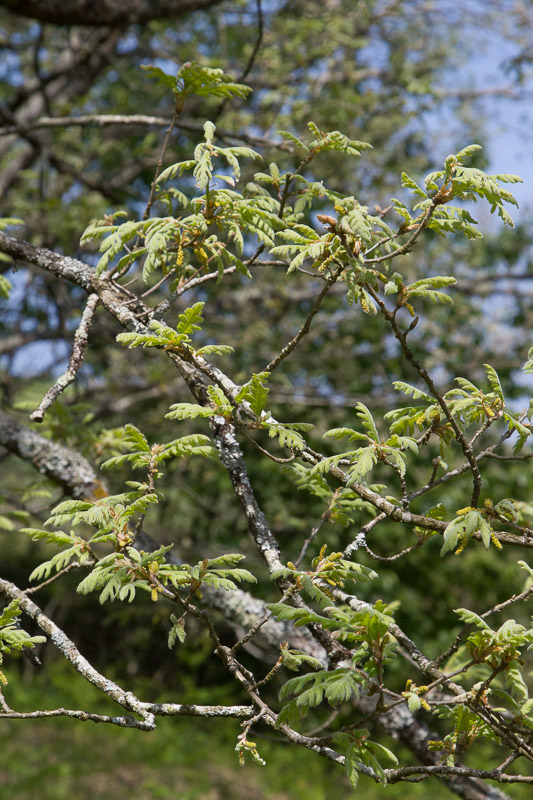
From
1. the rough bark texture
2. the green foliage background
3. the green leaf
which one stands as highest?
the green foliage background

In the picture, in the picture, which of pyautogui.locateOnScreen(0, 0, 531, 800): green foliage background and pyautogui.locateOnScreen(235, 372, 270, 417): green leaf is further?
pyautogui.locateOnScreen(0, 0, 531, 800): green foliage background

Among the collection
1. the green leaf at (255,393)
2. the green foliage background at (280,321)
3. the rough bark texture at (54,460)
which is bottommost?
the green leaf at (255,393)

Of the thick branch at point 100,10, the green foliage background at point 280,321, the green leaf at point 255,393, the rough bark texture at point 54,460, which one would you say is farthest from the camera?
the green foliage background at point 280,321

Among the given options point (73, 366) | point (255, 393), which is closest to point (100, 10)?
point (73, 366)

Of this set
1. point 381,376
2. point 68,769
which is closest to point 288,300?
point 381,376

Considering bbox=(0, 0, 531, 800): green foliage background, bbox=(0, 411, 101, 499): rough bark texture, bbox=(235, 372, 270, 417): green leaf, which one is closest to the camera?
bbox=(235, 372, 270, 417): green leaf

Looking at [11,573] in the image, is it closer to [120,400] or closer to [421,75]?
[120,400]

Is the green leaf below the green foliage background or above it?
below

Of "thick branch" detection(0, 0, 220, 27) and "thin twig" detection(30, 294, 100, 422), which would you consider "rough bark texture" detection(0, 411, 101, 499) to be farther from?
"thick branch" detection(0, 0, 220, 27)

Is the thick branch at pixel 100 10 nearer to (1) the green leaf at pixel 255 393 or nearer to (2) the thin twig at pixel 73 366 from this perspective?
(2) the thin twig at pixel 73 366

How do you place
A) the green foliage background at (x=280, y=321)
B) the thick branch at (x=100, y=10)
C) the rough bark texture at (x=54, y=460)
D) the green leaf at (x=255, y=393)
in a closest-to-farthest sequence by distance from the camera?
the green leaf at (x=255, y=393)
the rough bark texture at (x=54, y=460)
the thick branch at (x=100, y=10)
the green foliage background at (x=280, y=321)

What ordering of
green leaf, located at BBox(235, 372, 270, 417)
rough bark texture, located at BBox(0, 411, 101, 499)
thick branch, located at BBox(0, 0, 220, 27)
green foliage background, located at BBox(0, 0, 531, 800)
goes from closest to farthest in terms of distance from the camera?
1. green leaf, located at BBox(235, 372, 270, 417)
2. rough bark texture, located at BBox(0, 411, 101, 499)
3. thick branch, located at BBox(0, 0, 220, 27)
4. green foliage background, located at BBox(0, 0, 531, 800)

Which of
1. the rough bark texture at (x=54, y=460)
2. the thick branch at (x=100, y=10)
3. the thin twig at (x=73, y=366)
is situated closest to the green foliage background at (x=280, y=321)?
the thick branch at (x=100, y=10)

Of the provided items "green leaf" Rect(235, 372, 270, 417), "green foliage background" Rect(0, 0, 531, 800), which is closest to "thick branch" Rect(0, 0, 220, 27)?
"green foliage background" Rect(0, 0, 531, 800)
